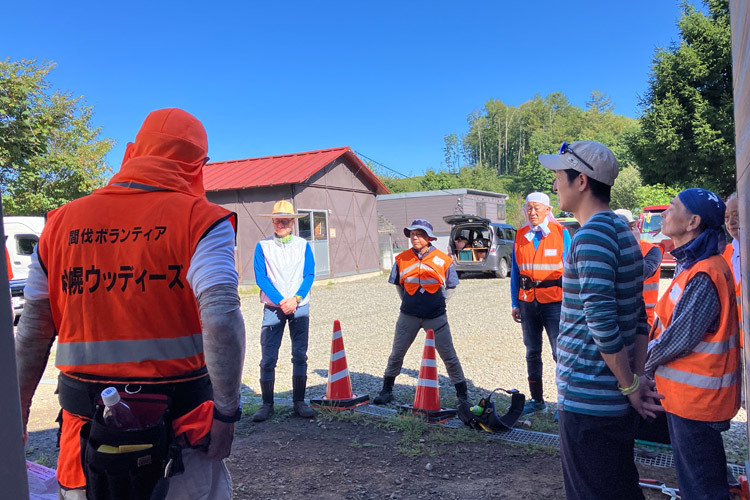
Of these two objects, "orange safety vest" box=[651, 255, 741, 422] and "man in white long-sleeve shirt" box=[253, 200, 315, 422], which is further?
"man in white long-sleeve shirt" box=[253, 200, 315, 422]

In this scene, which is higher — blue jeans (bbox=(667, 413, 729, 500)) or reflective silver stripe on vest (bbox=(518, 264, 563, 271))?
reflective silver stripe on vest (bbox=(518, 264, 563, 271))

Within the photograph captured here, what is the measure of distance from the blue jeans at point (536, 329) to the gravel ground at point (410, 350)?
1.38ft

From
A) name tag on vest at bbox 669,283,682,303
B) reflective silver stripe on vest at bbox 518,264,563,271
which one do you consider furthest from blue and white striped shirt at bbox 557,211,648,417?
reflective silver stripe on vest at bbox 518,264,563,271

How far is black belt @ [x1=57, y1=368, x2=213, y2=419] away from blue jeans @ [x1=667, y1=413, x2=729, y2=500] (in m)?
2.16

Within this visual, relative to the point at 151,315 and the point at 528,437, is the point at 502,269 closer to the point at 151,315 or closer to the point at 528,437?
the point at 528,437

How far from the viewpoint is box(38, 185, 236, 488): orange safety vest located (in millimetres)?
1785

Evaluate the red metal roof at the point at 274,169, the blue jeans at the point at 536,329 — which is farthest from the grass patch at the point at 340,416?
the red metal roof at the point at 274,169

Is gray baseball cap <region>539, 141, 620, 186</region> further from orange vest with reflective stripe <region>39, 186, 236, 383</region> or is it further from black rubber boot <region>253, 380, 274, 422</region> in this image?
black rubber boot <region>253, 380, 274, 422</region>

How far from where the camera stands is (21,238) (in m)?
13.3

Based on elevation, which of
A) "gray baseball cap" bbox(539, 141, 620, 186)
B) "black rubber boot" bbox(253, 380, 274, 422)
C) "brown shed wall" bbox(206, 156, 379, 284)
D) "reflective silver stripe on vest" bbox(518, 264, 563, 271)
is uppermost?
"brown shed wall" bbox(206, 156, 379, 284)

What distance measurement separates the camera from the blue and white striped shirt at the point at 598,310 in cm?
212

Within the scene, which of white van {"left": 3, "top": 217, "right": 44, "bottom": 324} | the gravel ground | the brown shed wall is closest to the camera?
the gravel ground

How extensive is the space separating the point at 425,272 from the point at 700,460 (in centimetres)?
321

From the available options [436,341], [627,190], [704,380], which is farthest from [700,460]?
[627,190]
